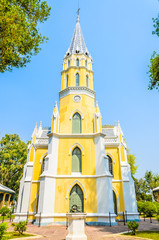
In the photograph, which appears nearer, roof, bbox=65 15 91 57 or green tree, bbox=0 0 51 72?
green tree, bbox=0 0 51 72

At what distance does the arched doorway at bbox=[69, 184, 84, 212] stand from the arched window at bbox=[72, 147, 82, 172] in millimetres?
1623

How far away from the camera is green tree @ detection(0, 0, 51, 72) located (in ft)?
29.1

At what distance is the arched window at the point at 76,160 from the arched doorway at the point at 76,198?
1623mm

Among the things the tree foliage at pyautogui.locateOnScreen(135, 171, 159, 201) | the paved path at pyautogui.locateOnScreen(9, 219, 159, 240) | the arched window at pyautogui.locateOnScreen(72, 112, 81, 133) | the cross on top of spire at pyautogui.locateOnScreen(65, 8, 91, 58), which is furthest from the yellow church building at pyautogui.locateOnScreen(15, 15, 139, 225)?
the tree foliage at pyautogui.locateOnScreen(135, 171, 159, 201)

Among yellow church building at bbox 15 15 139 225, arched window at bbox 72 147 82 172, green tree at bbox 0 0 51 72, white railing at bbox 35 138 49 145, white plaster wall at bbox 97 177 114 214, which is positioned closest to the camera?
green tree at bbox 0 0 51 72

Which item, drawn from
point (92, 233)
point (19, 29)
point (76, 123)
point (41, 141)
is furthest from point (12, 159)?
point (19, 29)

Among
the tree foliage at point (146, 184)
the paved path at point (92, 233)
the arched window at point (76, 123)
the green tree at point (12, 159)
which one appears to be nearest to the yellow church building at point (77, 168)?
the arched window at point (76, 123)

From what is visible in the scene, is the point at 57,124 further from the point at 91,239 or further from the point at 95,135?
the point at 91,239

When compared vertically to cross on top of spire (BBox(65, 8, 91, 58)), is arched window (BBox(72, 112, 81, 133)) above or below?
below

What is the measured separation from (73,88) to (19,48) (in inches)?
428

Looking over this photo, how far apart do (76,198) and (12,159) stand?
22635 millimetres

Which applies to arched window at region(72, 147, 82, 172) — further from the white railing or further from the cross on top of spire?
the cross on top of spire

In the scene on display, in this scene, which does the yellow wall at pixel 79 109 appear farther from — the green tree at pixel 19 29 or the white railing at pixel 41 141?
the green tree at pixel 19 29

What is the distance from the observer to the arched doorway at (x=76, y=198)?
15554 mm
